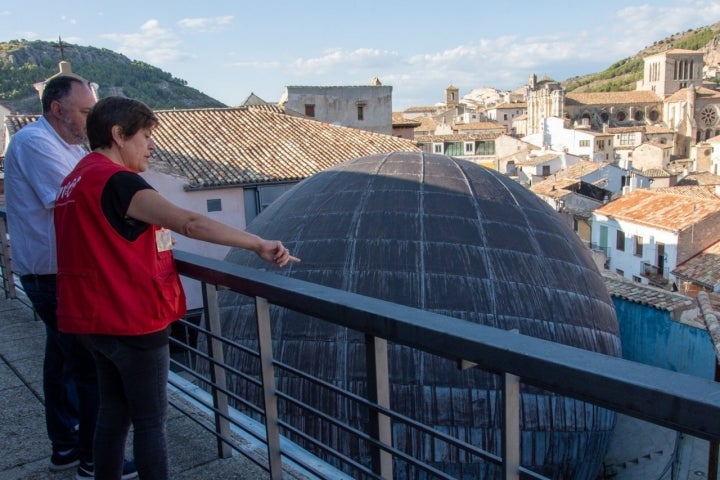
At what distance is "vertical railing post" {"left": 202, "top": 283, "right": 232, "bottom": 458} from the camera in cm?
287

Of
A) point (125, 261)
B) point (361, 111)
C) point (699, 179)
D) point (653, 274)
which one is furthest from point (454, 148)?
point (125, 261)

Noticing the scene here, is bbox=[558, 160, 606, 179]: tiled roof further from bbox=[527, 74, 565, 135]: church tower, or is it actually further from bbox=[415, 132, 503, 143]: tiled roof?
bbox=[527, 74, 565, 135]: church tower

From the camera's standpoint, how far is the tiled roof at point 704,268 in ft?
78.1

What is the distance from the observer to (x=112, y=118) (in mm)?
2271

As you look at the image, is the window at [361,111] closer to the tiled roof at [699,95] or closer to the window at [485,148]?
the window at [485,148]

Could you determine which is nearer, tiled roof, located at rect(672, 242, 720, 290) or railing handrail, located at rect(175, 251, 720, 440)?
railing handrail, located at rect(175, 251, 720, 440)

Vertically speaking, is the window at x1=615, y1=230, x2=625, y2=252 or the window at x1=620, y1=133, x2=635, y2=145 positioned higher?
the window at x1=620, y1=133, x2=635, y2=145

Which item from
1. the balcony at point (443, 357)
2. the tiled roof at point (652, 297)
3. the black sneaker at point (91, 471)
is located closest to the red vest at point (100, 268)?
the balcony at point (443, 357)

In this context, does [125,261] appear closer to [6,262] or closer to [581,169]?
[6,262]

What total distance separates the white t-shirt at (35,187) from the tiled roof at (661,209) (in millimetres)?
27898

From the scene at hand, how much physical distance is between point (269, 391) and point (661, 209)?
30.3 m

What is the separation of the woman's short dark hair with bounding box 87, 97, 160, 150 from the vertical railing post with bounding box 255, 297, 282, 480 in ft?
2.84

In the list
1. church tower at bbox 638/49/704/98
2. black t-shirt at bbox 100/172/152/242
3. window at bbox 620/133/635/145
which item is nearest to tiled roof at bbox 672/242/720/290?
black t-shirt at bbox 100/172/152/242

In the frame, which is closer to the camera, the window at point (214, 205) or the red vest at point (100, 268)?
the red vest at point (100, 268)
